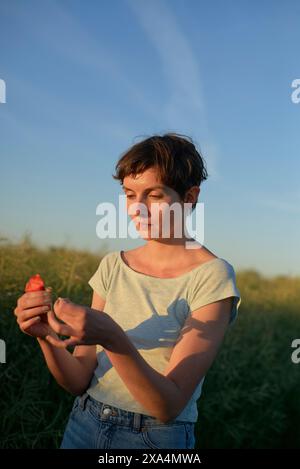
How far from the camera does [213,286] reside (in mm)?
1386

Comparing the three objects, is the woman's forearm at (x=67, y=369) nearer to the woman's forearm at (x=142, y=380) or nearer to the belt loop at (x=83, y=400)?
the belt loop at (x=83, y=400)

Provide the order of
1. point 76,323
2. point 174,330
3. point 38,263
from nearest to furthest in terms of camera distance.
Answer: point 76,323 → point 174,330 → point 38,263

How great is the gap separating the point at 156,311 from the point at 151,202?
0.91ft

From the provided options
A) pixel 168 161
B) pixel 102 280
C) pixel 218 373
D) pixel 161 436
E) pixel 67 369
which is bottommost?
pixel 218 373

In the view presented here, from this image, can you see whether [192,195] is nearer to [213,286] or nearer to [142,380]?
[213,286]

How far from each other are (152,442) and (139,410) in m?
0.08

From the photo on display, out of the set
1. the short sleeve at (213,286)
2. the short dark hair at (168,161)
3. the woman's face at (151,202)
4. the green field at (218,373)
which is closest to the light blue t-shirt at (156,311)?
the short sleeve at (213,286)

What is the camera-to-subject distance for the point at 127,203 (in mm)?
1505

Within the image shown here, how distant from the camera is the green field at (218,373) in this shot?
2.58 meters

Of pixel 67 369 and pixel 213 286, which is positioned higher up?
pixel 213 286

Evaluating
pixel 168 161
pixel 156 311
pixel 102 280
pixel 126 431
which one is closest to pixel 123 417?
pixel 126 431

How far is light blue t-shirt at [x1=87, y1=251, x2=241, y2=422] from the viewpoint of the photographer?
1392mm
